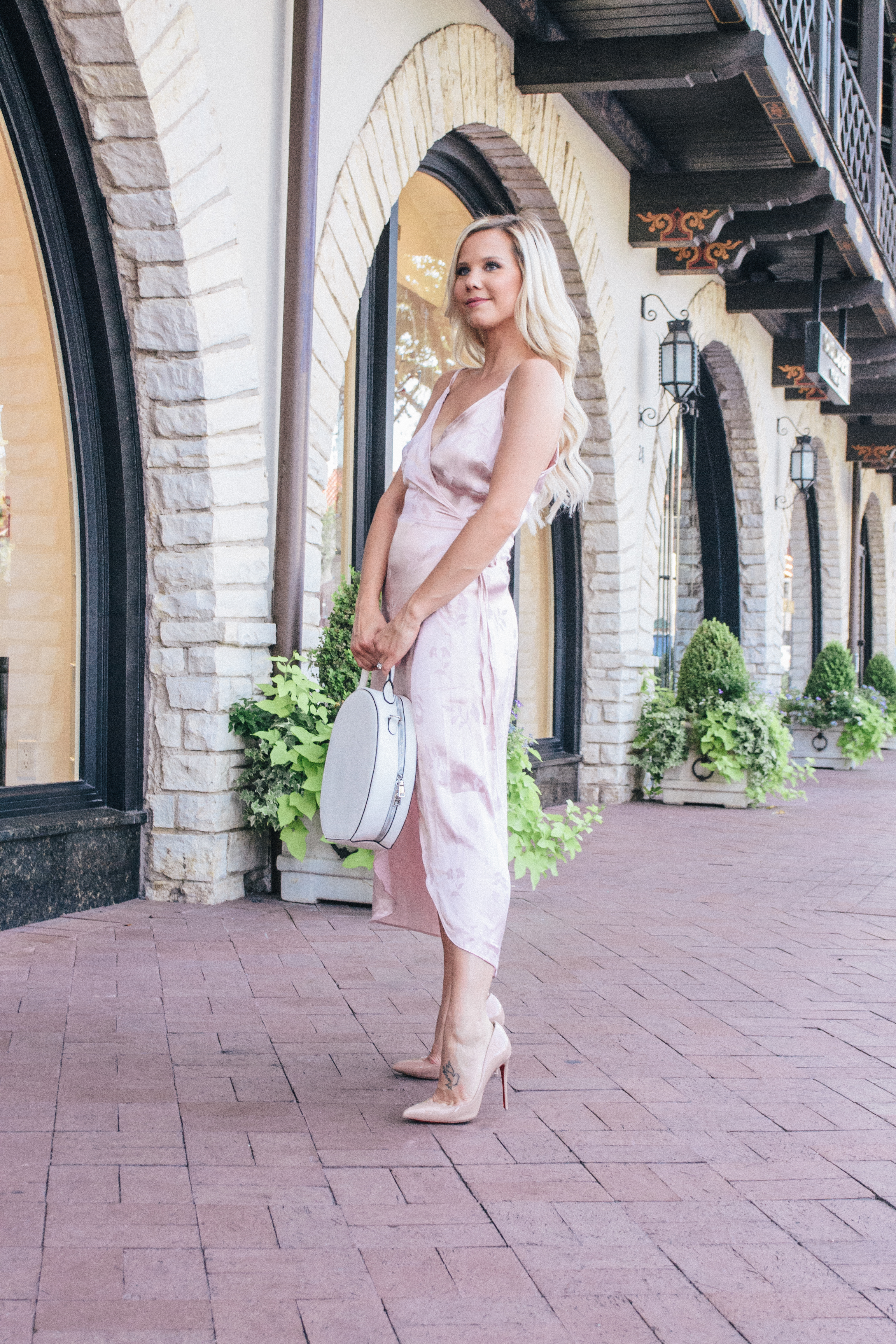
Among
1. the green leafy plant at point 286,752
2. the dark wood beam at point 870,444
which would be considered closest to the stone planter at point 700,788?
the green leafy plant at point 286,752

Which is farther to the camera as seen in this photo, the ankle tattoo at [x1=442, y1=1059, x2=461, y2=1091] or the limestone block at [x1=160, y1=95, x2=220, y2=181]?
the limestone block at [x1=160, y1=95, x2=220, y2=181]

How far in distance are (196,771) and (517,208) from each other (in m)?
4.44

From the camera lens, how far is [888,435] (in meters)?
17.0

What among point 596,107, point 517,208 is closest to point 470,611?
point 517,208

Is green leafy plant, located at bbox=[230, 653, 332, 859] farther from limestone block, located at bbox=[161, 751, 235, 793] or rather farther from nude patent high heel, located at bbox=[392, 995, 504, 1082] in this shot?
nude patent high heel, located at bbox=[392, 995, 504, 1082]

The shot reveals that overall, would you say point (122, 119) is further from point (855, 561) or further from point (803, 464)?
point (855, 561)

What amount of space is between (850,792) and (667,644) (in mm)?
2035

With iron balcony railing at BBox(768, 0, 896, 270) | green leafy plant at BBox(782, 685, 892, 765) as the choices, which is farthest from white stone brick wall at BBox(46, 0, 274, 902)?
green leafy plant at BBox(782, 685, 892, 765)

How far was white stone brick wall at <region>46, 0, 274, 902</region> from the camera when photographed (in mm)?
4367

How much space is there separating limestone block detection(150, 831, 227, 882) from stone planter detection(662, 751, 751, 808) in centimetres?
490

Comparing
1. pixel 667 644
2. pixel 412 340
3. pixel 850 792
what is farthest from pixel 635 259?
pixel 850 792

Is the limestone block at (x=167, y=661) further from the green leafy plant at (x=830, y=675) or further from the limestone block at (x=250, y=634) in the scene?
the green leafy plant at (x=830, y=675)

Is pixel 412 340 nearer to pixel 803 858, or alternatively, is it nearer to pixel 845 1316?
pixel 803 858

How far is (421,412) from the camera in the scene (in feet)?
16.8
